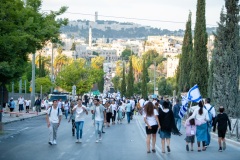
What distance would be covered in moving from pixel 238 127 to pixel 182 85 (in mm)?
30812

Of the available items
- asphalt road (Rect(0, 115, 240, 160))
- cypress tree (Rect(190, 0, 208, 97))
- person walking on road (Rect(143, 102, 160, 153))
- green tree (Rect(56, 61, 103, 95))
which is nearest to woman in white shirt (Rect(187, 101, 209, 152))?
asphalt road (Rect(0, 115, 240, 160))

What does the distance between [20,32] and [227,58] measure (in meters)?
12.8

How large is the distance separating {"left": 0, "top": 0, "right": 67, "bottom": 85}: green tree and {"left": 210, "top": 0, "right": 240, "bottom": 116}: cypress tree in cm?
903

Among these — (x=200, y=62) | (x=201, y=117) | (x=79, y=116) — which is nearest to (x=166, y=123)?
(x=201, y=117)

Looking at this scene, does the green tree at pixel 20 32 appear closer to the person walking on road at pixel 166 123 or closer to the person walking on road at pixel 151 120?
the person walking on road at pixel 151 120

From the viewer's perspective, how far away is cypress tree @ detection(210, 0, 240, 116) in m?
35.9

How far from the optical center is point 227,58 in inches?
1427

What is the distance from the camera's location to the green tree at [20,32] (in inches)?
1093

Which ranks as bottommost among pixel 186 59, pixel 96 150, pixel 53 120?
pixel 96 150

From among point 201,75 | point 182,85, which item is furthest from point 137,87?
point 201,75

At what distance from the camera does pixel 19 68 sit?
3228 cm

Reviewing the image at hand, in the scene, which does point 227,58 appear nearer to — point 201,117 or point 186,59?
point 201,117

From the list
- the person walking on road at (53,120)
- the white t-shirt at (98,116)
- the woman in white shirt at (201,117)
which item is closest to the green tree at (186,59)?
the white t-shirt at (98,116)

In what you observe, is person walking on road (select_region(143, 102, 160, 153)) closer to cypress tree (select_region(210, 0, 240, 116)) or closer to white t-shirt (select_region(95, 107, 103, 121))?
white t-shirt (select_region(95, 107, 103, 121))
